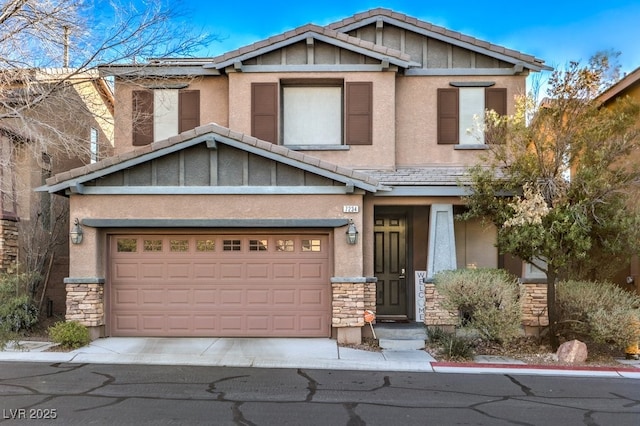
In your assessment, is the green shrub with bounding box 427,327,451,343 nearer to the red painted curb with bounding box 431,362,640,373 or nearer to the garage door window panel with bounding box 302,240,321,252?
the red painted curb with bounding box 431,362,640,373

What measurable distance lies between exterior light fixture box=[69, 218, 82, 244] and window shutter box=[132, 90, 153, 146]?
343 cm

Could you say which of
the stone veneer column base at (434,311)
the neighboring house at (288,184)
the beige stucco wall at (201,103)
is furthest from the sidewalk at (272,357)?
the beige stucco wall at (201,103)

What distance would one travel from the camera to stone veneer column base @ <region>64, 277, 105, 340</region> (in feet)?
38.0

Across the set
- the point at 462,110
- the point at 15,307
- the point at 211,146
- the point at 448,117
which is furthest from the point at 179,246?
the point at 462,110

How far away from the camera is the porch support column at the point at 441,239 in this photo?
1255 cm

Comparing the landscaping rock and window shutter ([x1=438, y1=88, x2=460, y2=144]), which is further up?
window shutter ([x1=438, y1=88, x2=460, y2=144])

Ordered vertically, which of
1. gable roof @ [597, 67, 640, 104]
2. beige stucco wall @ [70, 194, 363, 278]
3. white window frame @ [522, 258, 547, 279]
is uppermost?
gable roof @ [597, 67, 640, 104]

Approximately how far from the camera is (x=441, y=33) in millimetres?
14227

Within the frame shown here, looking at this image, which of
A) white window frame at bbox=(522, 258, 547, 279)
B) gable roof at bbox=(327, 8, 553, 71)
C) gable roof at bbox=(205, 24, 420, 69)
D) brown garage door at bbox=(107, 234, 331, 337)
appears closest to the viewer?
brown garage door at bbox=(107, 234, 331, 337)

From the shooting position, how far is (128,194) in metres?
11.8

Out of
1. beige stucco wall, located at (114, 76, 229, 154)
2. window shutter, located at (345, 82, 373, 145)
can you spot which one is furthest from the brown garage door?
beige stucco wall, located at (114, 76, 229, 154)

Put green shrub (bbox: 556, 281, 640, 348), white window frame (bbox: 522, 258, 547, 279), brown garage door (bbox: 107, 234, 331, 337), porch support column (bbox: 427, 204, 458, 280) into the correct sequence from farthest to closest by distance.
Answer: porch support column (bbox: 427, 204, 458, 280)
white window frame (bbox: 522, 258, 547, 279)
brown garage door (bbox: 107, 234, 331, 337)
green shrub (bbox: 556, 281, 640, 348)

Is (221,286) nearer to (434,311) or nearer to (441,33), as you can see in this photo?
(434,311)

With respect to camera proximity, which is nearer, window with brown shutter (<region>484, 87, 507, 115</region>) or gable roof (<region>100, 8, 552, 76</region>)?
gable roof (<region>100, 8, 552, 76</region>)
